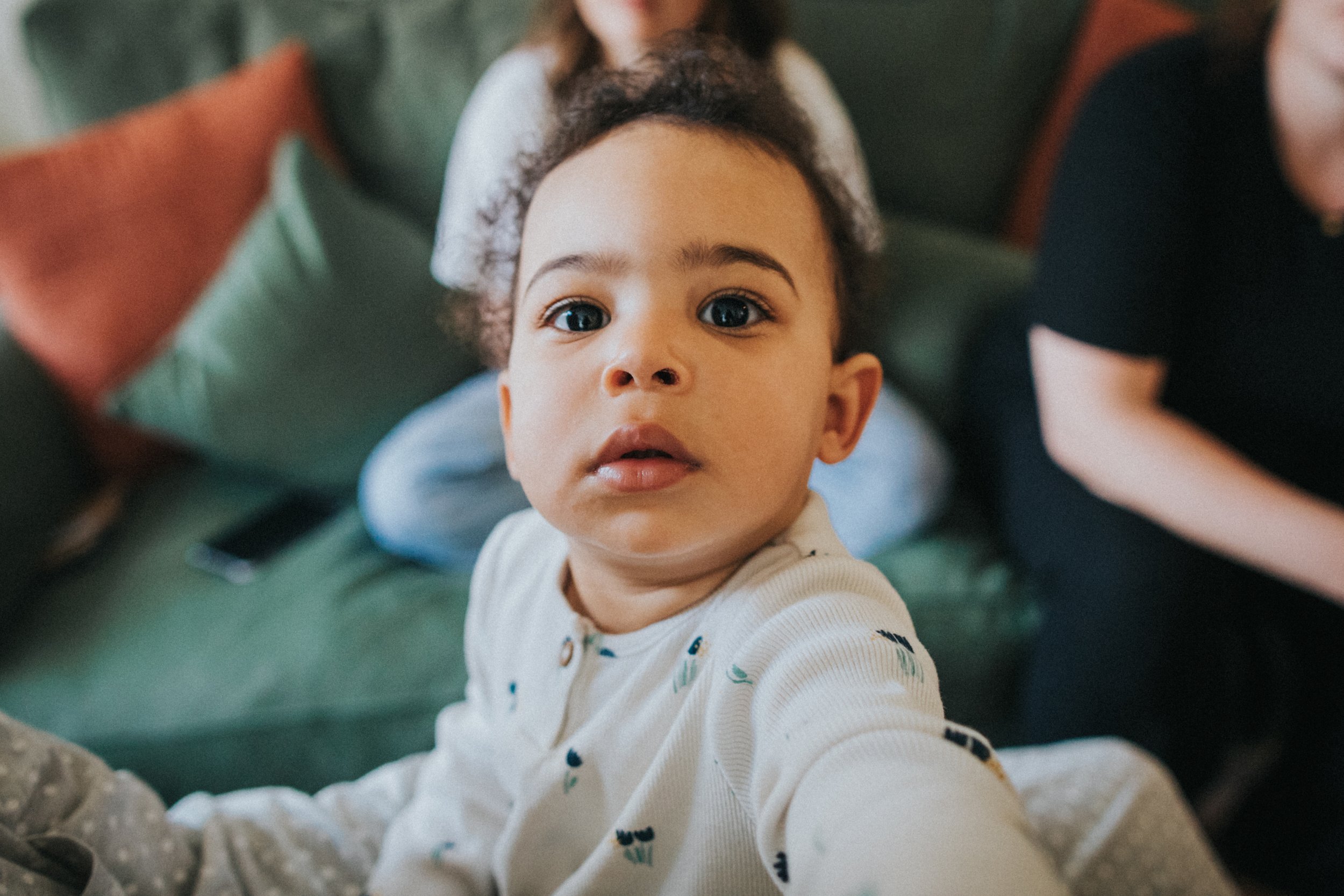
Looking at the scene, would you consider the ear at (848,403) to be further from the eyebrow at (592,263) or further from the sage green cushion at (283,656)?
the sage green cushion at (283,656)

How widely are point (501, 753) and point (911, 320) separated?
90 cm

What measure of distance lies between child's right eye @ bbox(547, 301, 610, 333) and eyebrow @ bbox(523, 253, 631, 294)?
0.06 feet

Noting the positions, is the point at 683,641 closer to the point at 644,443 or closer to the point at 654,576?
the point at 654,576

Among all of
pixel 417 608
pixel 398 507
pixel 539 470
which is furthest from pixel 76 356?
pixel 539 470

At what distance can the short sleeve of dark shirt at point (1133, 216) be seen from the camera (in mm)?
886

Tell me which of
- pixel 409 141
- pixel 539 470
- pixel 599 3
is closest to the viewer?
pixel 539 470

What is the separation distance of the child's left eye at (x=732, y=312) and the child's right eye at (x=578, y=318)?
55 mm

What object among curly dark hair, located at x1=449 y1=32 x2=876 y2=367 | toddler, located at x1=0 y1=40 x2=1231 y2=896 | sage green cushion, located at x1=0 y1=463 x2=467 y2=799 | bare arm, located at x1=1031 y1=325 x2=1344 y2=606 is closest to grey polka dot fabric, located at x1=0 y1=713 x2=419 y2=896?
toddler, located at x1=0 y1=40 x2=1231 y2=896

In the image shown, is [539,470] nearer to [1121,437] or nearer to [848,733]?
[848,733]

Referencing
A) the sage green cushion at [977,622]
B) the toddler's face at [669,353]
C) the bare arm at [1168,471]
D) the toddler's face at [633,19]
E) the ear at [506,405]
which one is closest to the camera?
the toddler's face at [669,353]

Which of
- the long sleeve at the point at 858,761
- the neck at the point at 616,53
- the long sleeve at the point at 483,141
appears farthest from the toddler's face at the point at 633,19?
the long sleeve at the point at 858,761

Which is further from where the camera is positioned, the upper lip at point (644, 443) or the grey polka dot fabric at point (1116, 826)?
the grey polka dot fabric at point (1116, 826)

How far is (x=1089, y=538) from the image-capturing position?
92 cm

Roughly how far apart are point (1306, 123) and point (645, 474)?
91 centimetres
